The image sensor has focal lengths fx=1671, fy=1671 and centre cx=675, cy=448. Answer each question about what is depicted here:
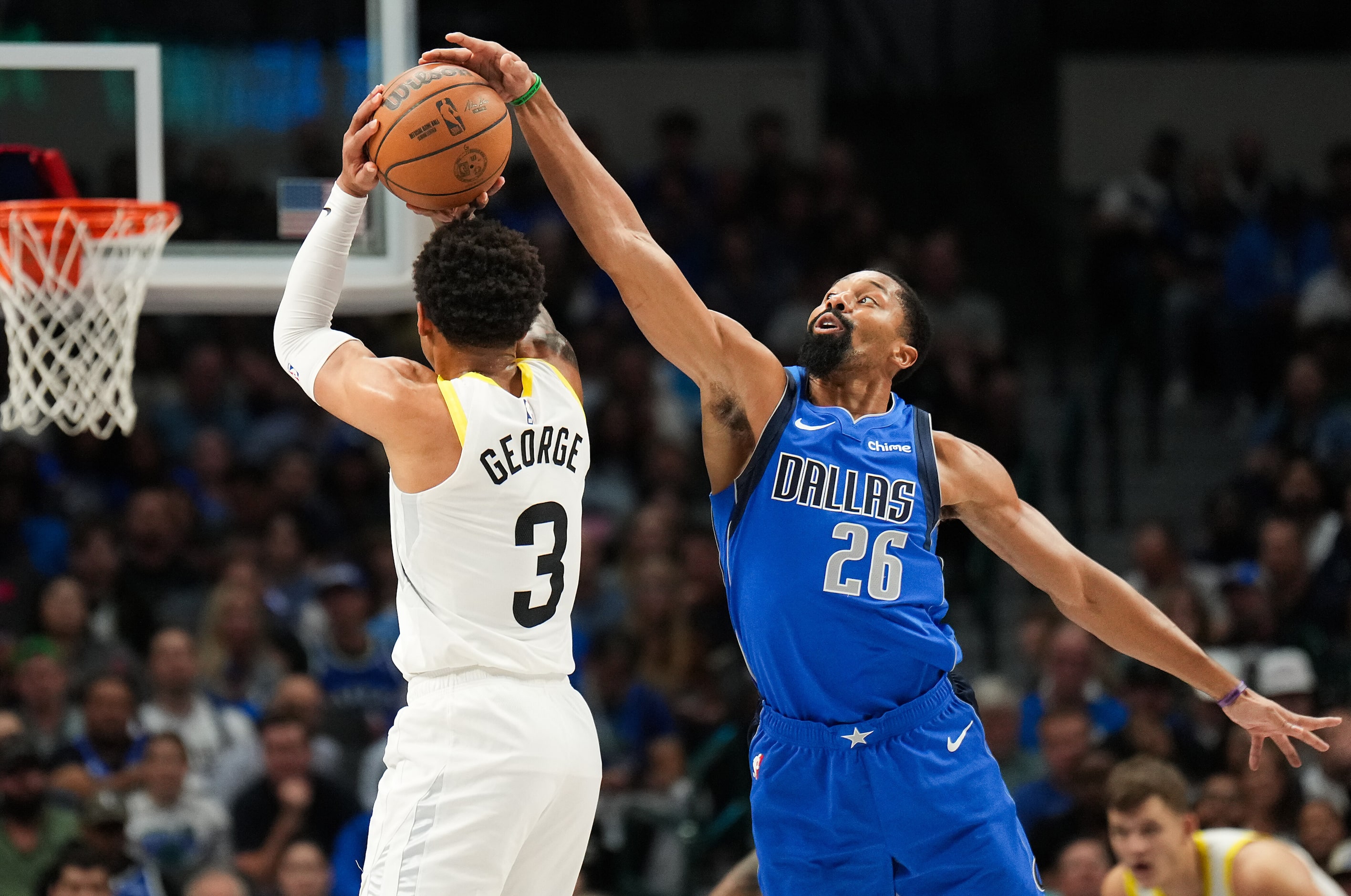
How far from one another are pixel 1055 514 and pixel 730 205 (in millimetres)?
3111

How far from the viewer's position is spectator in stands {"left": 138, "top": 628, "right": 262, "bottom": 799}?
770 cm

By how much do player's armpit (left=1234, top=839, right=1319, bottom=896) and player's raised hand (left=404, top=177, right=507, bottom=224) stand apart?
322 centimetres

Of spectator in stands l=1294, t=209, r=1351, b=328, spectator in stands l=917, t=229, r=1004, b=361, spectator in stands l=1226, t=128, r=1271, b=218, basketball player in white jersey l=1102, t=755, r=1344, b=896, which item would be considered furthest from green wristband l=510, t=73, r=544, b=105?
spectator in stands l=1226, t=128, r=1271, b=218

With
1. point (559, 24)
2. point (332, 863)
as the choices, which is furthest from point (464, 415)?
point (559, 24)

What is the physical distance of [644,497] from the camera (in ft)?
32.5

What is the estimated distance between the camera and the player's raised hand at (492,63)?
4309mm

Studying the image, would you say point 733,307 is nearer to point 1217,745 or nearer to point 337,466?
point 337,466

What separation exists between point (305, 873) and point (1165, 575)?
4.84m

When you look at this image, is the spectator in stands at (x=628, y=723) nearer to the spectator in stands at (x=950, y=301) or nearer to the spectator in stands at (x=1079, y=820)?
the spectator in stands at (x=1079, y=820)

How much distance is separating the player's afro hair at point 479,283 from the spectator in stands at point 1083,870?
3.72m

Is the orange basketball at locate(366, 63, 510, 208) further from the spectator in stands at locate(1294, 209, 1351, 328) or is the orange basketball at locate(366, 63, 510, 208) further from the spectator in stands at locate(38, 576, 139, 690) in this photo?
the spectator in stands at locate(1294, 209, 1351, 328)

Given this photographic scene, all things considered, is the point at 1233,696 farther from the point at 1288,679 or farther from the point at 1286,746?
the point at 1288,679

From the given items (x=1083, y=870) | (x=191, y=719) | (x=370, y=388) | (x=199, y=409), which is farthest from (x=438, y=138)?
(x=199, y=409)

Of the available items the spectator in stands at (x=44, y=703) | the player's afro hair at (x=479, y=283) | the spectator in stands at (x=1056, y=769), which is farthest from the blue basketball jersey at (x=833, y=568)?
the spectator in stands at (x=44, y=703)
